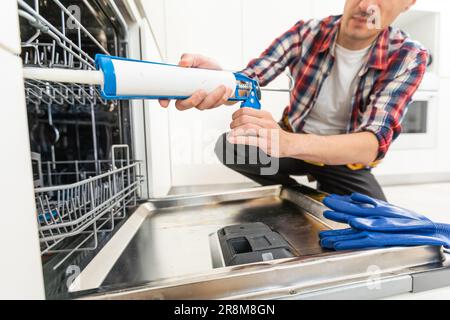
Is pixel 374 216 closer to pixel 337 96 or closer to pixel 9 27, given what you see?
pixel 9 27

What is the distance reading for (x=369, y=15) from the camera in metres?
0.81

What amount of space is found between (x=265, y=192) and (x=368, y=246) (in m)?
0.54

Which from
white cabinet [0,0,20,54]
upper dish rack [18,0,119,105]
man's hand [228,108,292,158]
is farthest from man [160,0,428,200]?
white cabinet [0,0,20,54]

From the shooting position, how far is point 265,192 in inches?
36.2

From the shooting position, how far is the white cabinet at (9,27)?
8.1 inches

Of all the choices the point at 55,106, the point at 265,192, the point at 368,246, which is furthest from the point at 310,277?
the point at 55,106

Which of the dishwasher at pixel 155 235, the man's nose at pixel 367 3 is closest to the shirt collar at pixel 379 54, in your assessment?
the man's nose at pixel 367 3

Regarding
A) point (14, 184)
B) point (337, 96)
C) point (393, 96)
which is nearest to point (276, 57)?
point (337, 96)

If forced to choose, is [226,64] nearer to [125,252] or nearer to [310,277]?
[125,252]

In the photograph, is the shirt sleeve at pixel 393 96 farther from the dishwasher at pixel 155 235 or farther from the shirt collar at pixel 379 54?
the dishwasher at pixel 155 235

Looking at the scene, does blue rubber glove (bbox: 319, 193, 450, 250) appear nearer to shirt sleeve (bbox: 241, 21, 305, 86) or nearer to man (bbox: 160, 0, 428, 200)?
man (bbox: 160, 0, 428, 200)

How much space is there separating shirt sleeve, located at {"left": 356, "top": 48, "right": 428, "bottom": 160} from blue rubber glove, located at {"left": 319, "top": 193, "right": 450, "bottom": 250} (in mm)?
354

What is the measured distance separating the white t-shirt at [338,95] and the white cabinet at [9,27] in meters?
0.98

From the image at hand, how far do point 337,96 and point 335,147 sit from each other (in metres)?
0.43
